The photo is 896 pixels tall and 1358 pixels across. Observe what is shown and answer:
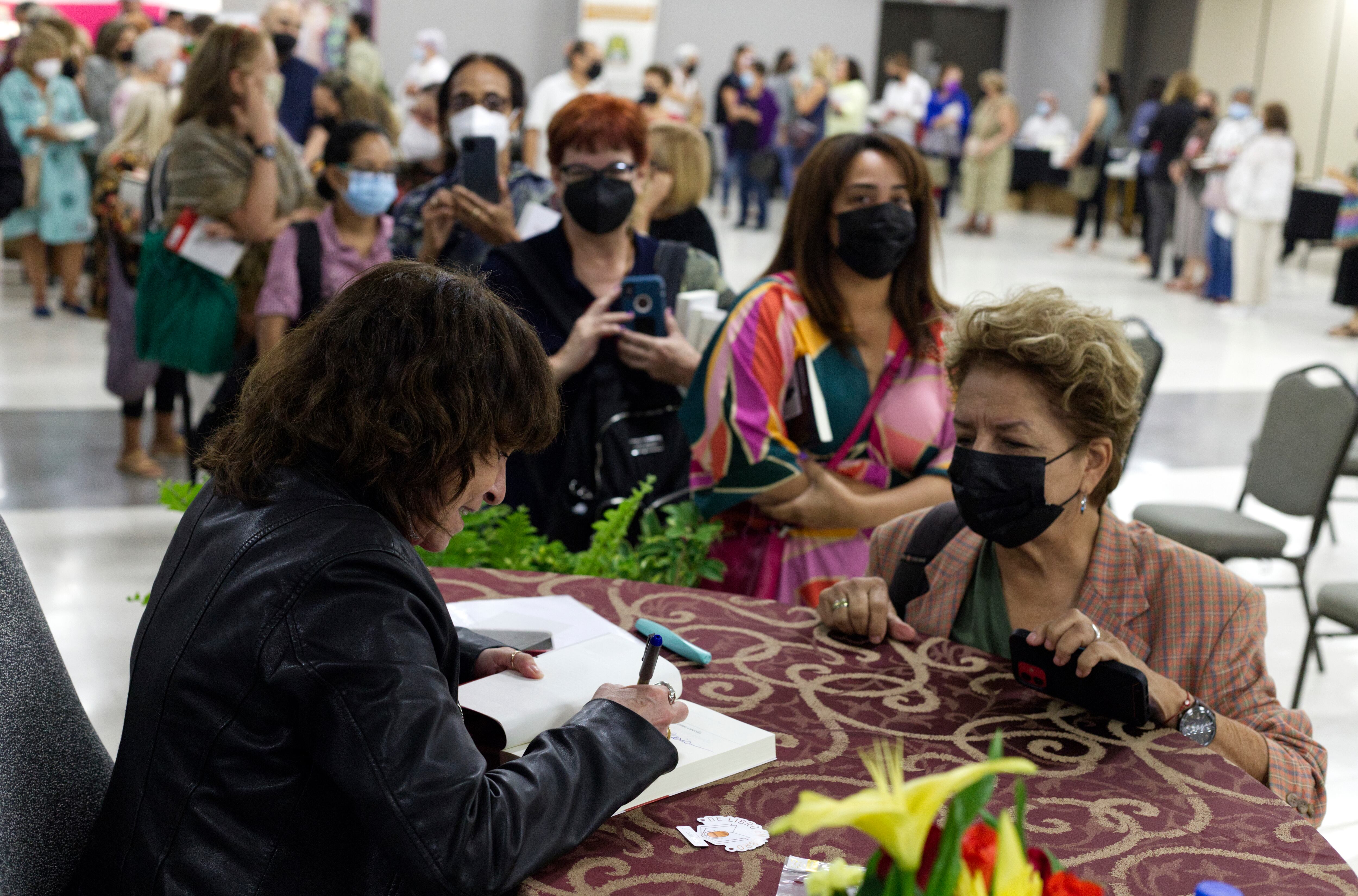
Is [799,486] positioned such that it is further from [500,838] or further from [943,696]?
[500,838]

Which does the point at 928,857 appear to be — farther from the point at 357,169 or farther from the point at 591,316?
the point at 357,169

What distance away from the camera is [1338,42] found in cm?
1681

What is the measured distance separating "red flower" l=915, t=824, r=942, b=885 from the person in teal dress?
9.26 metres

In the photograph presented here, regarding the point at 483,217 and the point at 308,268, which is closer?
the point at 483,217

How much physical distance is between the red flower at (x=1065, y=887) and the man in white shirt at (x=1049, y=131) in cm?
1781

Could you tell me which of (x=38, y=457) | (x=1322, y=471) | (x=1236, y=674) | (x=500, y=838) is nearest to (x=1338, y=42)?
(x=1322, y=471)

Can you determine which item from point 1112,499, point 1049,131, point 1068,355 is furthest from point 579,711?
point 1049,131

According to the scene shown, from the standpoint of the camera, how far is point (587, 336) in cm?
325

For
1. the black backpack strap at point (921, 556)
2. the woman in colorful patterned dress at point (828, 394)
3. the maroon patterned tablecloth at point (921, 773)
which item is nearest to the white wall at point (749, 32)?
the woman in colorful patterned dress at point (828, 394)

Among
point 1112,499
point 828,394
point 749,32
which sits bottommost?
point 1112,499

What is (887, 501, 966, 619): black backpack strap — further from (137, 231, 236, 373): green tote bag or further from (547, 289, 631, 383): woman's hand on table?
(137, 231, 236, 373): green tote bag

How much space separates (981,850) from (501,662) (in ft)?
2.97

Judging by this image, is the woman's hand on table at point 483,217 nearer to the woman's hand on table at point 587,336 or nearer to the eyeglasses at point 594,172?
the eyeglasses at point 594,172

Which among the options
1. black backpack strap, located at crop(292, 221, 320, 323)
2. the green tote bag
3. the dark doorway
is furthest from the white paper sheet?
the dark doorway
